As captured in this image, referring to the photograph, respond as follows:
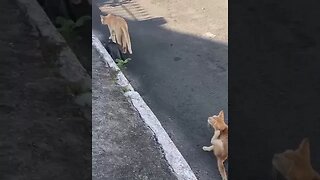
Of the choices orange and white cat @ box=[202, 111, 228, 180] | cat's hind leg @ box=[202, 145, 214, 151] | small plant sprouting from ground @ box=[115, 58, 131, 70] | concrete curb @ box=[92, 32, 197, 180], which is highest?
orange and white cat @ box=[202, 111, 228, 180]

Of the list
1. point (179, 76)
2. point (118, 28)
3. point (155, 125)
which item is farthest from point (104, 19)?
point (155, 125)

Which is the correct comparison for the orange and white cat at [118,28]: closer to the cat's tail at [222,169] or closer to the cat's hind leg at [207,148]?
the cat's hind leg at [207,148]

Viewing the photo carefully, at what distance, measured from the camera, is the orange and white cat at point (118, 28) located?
3566 millimetres

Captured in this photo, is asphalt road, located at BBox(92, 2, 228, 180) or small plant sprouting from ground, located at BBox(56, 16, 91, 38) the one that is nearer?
small plant sprouting from ground, located at BBox(56, 16, 91, 38)

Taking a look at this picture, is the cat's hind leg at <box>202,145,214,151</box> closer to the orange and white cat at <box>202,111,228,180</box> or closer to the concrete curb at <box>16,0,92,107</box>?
the orange and white cat at <box>202,111,228,180</box>

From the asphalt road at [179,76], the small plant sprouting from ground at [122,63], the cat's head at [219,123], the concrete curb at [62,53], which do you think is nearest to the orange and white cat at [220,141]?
the cat's head at [219,123]

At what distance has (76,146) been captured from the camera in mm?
1443
